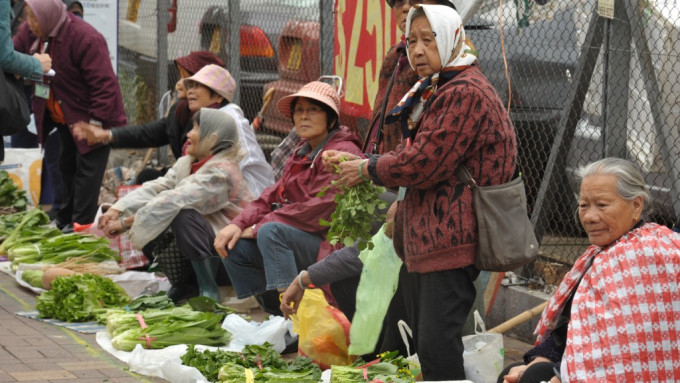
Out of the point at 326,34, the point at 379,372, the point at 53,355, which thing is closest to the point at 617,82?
the point at 379,372

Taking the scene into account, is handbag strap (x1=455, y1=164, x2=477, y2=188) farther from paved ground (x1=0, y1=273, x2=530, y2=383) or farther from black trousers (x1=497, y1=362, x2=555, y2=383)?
paved ground (x1=0, y1=273, x2=530, y2=383)

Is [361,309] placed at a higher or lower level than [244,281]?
higher

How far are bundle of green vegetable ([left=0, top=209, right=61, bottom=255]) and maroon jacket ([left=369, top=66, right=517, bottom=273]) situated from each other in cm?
477

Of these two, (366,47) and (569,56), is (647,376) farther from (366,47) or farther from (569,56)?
(366,47)

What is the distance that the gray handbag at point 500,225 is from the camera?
4.05 meters

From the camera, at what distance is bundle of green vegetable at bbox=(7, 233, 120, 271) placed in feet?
25.1

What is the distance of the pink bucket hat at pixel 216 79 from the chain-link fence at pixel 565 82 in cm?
57

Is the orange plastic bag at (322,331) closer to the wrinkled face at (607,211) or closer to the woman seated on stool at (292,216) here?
the woman seated on stool at (292,216)

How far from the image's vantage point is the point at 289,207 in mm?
5945

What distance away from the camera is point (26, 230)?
8.33 metres

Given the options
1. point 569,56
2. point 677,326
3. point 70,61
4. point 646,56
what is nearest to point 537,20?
point 569,56

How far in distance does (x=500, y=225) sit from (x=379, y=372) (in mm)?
915

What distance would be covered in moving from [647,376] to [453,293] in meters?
0.91

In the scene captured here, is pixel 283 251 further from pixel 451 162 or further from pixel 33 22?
pixel 33 22
